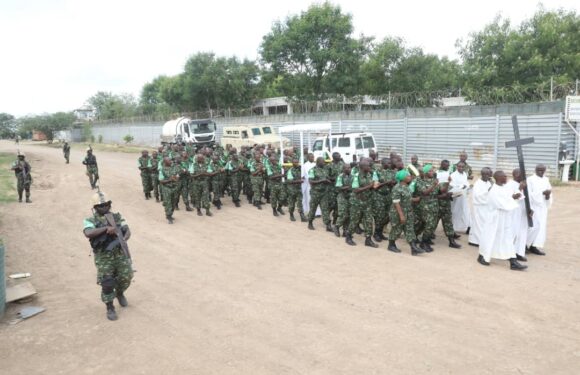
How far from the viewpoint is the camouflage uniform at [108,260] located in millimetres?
5246

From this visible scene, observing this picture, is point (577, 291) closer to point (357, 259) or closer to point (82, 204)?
point (357, 259)

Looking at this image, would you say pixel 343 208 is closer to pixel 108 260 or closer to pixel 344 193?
pixel 344 193

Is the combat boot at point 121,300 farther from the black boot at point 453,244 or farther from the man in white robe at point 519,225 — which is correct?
the man in white robe at point 519,225

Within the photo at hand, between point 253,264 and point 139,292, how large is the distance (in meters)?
1.92

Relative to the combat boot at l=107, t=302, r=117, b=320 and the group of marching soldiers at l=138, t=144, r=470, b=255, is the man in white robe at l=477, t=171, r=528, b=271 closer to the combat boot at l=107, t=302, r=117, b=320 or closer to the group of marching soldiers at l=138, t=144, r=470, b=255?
the group of marching soldiers at l=138, t=144, r=470, b=255

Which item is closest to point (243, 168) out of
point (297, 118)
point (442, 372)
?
point (442, 372)

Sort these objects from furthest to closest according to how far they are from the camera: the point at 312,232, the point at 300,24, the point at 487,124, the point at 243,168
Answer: the point at 300,24 → the point at 487,124 → the point at 243,168 → the point at 312,232

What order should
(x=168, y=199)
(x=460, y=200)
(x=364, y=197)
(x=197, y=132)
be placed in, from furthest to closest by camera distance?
(x=197, y=132) < (x=168, y=199) < (x=460, y=200) < (x=364, y=197)

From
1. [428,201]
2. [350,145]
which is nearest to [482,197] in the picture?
[428,201]

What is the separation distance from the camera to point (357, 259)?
753cm

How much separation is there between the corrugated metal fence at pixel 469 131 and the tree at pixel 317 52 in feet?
37.7

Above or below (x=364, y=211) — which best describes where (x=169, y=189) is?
above

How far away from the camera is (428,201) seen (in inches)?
311

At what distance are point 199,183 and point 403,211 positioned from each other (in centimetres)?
602
